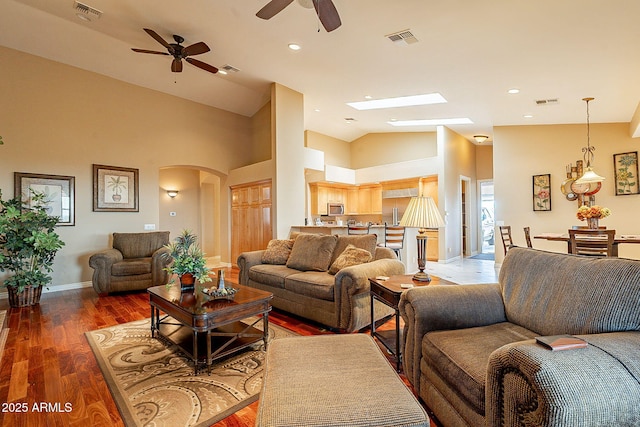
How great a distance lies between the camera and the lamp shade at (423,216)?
2.39 meters

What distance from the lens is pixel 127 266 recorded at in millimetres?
4664

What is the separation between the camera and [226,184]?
7.30 meters

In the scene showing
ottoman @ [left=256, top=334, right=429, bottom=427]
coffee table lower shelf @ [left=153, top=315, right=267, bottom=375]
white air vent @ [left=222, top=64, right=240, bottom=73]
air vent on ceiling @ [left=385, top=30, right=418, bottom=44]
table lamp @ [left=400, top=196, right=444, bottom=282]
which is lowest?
coffee table lower shelf @ [left=153, top=315, right=267, bottom=375]

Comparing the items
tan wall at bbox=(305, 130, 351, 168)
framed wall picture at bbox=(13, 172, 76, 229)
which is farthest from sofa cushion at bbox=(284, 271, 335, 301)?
tan wall at bbox=(305, 130, 351, 168)

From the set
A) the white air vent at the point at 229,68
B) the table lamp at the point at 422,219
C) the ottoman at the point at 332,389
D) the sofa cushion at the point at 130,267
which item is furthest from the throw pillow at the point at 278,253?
the white air vent at the point at 229,68

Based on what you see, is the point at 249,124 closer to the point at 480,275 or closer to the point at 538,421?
the point at 480,275

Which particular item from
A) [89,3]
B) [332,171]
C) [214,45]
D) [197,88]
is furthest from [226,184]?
[89,3]

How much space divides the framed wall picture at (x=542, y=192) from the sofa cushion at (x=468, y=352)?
5564mm

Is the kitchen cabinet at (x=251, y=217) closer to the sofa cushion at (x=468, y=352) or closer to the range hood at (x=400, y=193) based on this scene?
the range hood at (x=400, y=193)

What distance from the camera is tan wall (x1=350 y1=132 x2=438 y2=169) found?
792 cm

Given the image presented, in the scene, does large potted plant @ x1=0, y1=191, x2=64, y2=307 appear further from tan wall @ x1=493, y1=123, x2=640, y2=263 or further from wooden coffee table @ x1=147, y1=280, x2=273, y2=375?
tan wall @ x1=493, y1=123, x2=640, y2=263

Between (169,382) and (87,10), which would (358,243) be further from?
(87,10)

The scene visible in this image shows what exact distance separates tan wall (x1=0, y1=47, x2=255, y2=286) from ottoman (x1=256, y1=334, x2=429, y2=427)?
534cm

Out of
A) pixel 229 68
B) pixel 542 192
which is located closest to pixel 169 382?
pixel 229 68
